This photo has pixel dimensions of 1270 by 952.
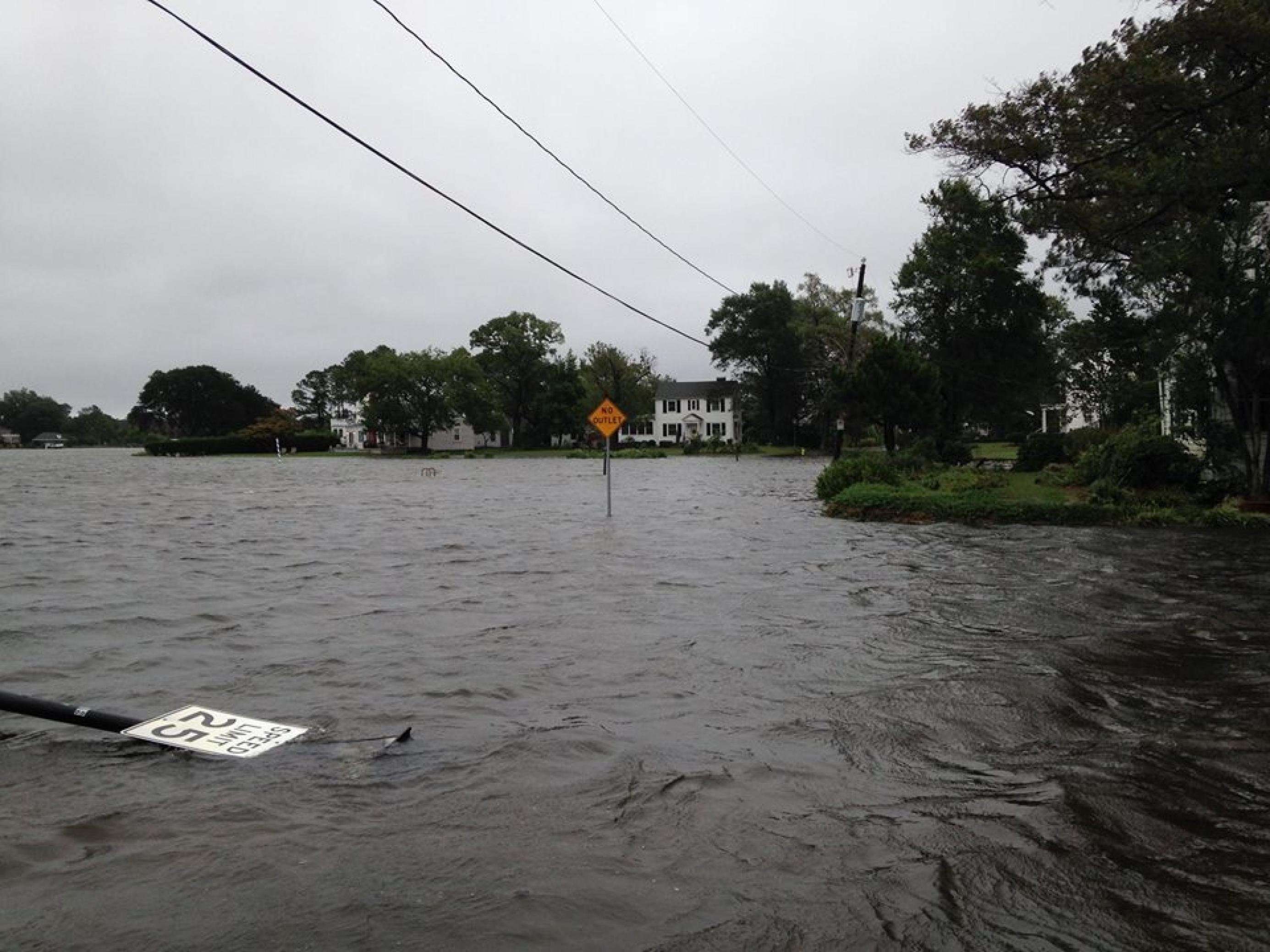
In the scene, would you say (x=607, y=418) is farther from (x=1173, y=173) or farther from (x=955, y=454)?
(x=955, y=454)

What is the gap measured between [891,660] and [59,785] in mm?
6553

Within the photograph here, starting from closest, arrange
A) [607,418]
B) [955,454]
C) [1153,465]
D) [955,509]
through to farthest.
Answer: [955,509] < [1153,465] < [607,418] < [955,454]

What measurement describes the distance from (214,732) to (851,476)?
2502cm

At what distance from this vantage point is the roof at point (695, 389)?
104m

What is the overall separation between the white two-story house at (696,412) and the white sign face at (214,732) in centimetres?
9558

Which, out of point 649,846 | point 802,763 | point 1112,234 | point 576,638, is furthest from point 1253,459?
point 649,846

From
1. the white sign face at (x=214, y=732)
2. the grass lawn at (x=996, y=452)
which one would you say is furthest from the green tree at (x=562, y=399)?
the white sign face at (x=214, y=732)

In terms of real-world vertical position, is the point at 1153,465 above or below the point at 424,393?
below

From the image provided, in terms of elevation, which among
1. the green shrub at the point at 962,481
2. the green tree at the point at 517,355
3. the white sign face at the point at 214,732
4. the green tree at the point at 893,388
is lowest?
the white sign face at the point at 214,732

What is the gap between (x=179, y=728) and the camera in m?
6.07

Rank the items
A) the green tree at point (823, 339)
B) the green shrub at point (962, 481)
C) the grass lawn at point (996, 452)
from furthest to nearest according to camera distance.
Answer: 1. the green tree at point (823, 339)
2. the grass lawn at point (996, 452)
3. the green shrub at point (962, 481)

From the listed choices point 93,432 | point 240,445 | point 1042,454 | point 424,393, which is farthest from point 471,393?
point 93,432

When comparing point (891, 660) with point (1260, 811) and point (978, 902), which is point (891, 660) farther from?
point (978, 902)

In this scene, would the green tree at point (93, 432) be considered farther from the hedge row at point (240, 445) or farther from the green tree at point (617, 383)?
the green tree at point (617, 383)
